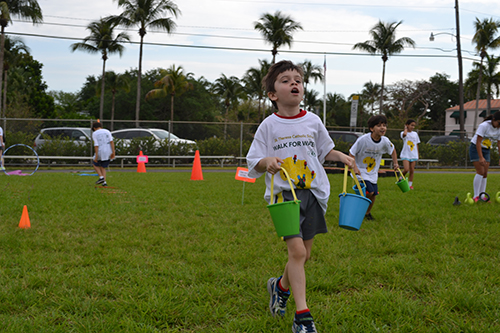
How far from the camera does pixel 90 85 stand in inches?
2589

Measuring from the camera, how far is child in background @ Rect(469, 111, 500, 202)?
766 cm

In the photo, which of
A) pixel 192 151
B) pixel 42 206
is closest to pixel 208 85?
pixel 192 151

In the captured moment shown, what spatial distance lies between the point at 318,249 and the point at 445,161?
21.2m

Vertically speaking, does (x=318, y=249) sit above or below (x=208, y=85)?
below

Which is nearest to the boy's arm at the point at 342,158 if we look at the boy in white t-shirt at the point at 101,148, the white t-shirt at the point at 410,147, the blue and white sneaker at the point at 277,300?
the blue and white sneaker at the point at 277,300

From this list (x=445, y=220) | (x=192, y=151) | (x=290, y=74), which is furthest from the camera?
(x=192, y=151)

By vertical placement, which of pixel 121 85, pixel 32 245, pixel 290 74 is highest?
pixel 121 85

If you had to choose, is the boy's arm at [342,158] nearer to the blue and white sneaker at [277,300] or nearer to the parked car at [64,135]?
the blue and white sneaker at [277,300]

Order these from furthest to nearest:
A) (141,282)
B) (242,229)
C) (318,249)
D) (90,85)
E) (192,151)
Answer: (90,85) < (192,151) < (242,229) < (318,249) < (141,282)

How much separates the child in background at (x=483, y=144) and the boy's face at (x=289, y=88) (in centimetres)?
605

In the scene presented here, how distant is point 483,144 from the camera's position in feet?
27.3

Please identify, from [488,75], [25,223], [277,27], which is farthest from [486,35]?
[25,223]

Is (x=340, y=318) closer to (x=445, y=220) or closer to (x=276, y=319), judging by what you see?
(x=276, y=319)

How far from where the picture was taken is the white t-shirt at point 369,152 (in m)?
6.51
